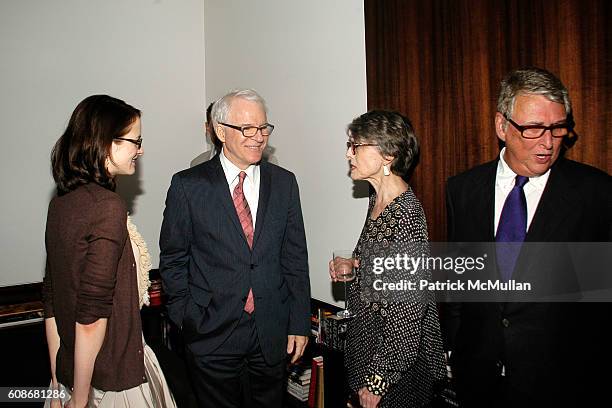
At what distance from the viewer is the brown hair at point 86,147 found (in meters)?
1.62

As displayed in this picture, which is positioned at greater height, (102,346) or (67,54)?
(67,54)

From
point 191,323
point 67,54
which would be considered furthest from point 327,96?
point 67,54

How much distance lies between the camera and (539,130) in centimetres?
155

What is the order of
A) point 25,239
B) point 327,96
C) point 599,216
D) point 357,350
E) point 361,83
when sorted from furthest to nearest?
point 25,239
point 327,96
point 361,83
point 357,350
point 599,216

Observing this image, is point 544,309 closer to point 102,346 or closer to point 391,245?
point 391,245

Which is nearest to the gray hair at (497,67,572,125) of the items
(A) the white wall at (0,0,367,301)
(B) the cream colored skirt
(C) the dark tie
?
(C) the dark tie

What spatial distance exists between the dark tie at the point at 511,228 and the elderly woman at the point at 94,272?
1343 millimetres

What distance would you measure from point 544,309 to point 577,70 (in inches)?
34.9

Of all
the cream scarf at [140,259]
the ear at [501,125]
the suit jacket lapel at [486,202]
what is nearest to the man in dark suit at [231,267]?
the cream scarf at [140,259]

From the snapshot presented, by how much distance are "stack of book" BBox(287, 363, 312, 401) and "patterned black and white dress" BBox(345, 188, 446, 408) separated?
107 cm

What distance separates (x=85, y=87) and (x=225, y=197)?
8.42ft

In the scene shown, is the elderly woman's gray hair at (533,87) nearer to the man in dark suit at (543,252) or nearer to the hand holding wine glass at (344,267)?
the man in dark suit at (543,252)

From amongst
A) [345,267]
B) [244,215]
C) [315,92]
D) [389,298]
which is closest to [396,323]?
[389,298]

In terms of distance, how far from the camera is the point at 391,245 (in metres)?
1.82
